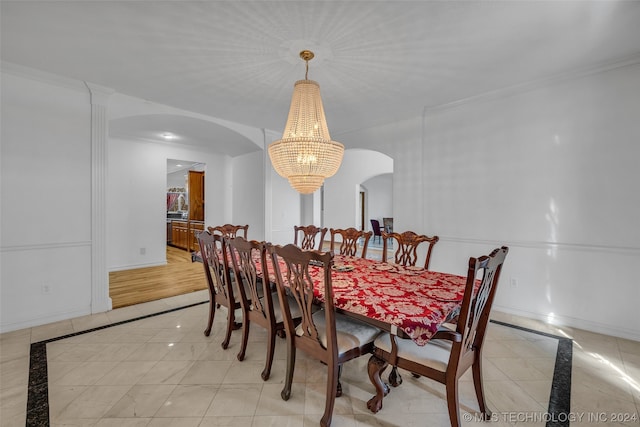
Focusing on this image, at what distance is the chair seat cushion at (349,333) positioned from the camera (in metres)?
1.64

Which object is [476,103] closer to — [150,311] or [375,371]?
[375,371]

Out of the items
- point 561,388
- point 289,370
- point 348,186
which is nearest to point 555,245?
point 561,388

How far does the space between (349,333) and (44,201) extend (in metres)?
3.37

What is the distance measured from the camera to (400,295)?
169cm

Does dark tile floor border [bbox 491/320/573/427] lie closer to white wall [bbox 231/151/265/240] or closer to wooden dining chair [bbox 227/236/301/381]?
wooden dining chair [bbox 227/236/301/381]

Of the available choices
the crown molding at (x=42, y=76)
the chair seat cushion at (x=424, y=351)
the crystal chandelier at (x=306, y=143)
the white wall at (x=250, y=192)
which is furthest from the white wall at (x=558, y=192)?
the crown molding at (x=42, y=76)

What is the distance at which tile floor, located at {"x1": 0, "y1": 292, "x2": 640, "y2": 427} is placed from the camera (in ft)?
5.43

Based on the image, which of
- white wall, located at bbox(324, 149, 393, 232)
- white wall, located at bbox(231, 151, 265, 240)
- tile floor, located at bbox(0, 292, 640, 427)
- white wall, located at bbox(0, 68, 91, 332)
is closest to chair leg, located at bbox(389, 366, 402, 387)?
tile floor, located at bbox(0, 292, 640, 427)

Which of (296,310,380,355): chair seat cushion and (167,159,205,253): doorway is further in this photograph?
(167,159,205,253): doorway

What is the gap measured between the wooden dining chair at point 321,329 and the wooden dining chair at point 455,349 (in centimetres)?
15

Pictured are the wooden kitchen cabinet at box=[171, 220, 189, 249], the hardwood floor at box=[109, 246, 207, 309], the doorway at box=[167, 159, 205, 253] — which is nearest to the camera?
the hardwood floor at box=[109, 246, 207, 309]

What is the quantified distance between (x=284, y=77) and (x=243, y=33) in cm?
76

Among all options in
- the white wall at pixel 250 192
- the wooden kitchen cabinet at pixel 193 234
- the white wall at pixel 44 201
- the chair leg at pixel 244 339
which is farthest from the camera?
the wooden kitchen cabinet at pixel 193 234

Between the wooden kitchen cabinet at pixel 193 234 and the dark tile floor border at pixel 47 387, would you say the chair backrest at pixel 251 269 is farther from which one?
the wooden kitchen cabinet at pixel 193 234
